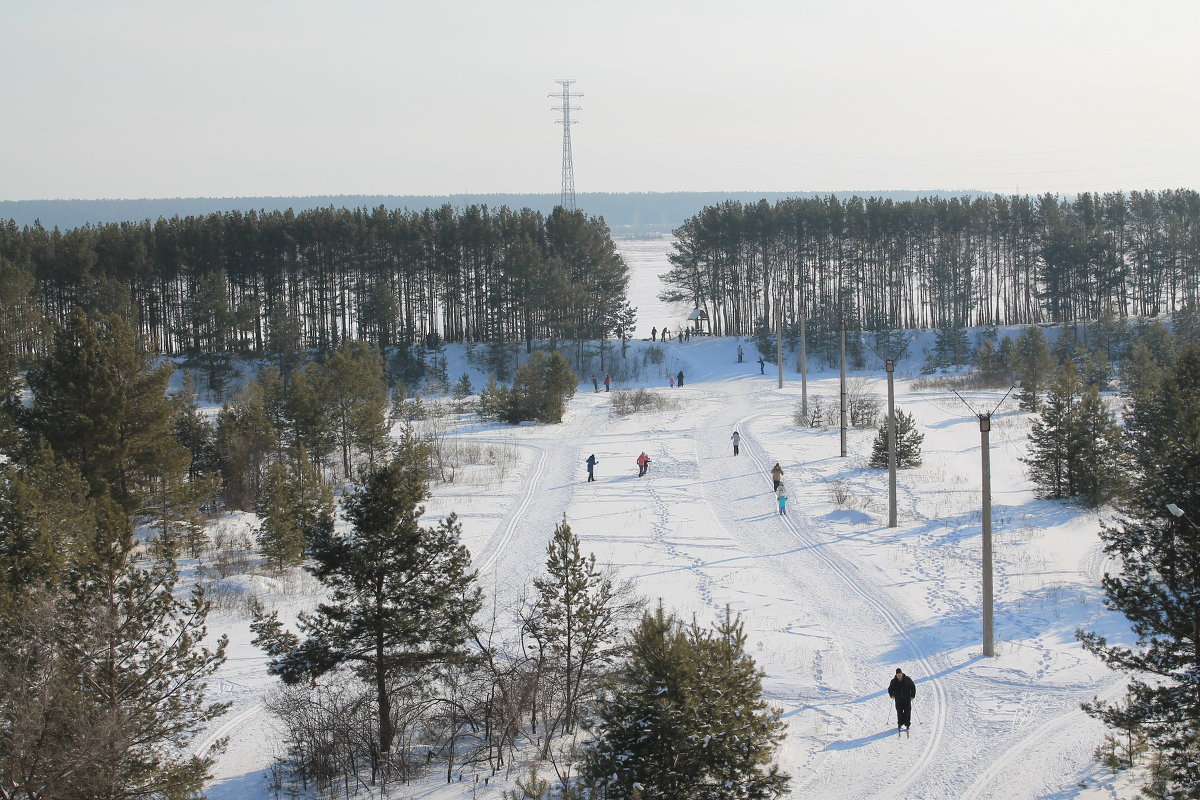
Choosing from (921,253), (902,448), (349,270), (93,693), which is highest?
(921,253)

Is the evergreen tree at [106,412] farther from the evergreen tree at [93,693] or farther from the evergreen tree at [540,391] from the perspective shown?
the evergreen tree at [540,391]

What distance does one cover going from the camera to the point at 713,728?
10297mm

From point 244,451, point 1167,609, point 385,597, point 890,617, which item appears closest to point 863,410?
point 890,617

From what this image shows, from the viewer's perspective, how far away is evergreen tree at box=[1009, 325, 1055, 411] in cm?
4866

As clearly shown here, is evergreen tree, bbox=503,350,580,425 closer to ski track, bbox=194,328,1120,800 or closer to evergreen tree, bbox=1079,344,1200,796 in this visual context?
ski track, bbox=194,328,1120,800

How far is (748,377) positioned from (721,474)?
28.5 metres

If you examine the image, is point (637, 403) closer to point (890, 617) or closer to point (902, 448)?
point (902, 448)

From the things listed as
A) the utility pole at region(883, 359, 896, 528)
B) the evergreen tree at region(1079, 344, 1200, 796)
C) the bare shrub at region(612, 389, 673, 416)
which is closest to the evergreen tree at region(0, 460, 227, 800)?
the evergreen tree at region(1079, 344, 1200, 796)

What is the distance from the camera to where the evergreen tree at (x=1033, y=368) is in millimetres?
48656

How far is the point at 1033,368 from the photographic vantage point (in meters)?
50.1

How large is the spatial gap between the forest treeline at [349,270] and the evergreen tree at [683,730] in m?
55.5

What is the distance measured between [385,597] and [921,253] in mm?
72061

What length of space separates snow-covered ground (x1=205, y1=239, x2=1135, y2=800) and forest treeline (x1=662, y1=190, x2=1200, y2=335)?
104 feet

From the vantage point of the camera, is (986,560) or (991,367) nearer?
(986,560)
